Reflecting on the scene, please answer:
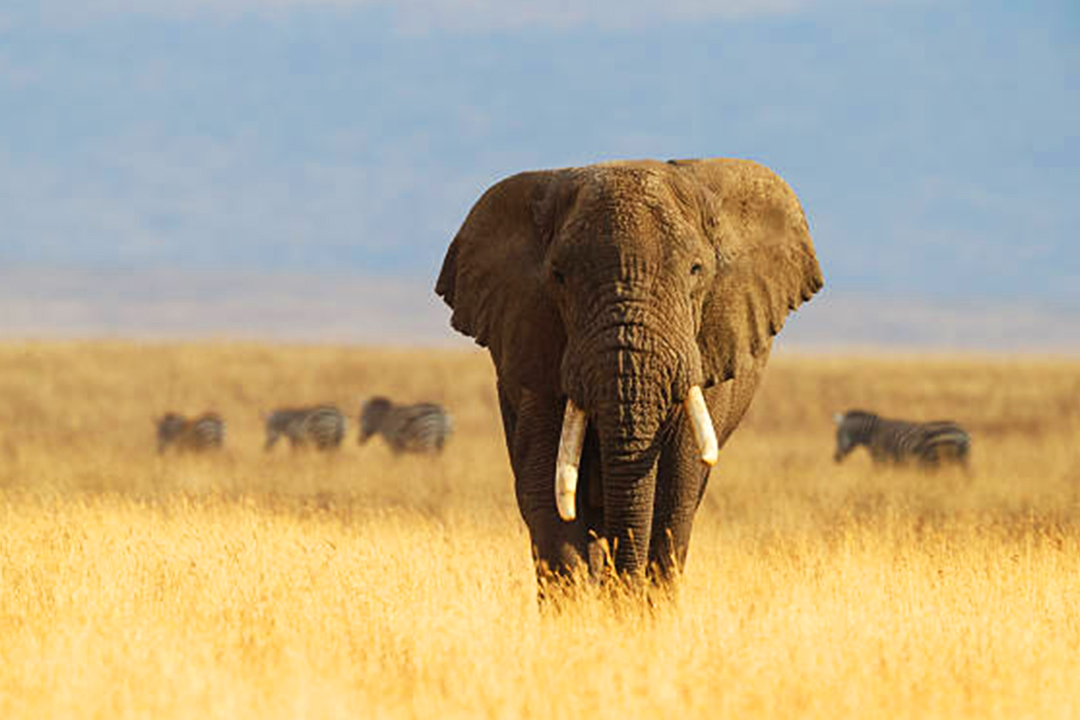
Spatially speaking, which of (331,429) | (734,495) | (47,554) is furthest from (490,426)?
(47,554)

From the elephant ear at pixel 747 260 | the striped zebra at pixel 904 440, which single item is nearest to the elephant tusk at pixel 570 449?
the elephant ear at pixel 747 260

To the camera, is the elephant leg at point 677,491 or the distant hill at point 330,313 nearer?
the elephant leg at point 677,491

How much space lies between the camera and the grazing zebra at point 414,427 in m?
27.8

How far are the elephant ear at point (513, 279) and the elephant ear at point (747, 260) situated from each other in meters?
0.72

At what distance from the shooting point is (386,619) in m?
9.57

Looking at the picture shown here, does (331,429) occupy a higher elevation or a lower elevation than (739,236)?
lower

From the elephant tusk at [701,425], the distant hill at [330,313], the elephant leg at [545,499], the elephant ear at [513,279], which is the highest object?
the elephant ear at [513,279]

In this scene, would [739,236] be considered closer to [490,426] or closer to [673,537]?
[673,537]

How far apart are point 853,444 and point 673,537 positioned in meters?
16.7

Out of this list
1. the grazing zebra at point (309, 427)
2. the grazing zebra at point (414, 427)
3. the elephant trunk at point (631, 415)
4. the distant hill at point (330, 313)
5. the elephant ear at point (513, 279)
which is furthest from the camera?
the distant hill at point (330, 313)

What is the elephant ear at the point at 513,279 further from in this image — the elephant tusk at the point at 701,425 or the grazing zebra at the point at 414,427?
the grazing zebra at the point at 414,427

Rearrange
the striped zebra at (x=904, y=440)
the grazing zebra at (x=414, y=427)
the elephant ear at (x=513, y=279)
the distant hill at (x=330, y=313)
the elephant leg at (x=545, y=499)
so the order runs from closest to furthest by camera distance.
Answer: the elephant ear at (x=513, y=279) → the elephant leg at (x=545, y=499) → the striped zebra at (x=904, y=440) → the grazing zebra at (x=414, y=427) → the distant hill at (x=330, y=313)

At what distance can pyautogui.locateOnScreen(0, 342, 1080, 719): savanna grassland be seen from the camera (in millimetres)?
8094

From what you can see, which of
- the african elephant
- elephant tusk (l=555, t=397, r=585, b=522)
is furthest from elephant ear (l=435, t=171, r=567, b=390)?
elephant tusk (l=555, t=397, r=585, b=522)
